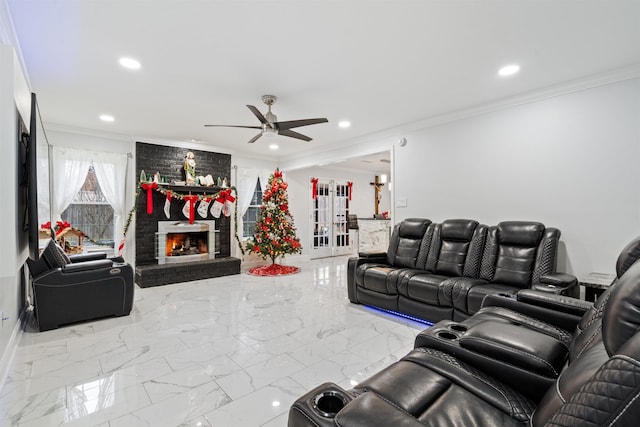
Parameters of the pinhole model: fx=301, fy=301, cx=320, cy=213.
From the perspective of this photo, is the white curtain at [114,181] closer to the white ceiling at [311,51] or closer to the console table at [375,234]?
the white ceiling at [311,51]

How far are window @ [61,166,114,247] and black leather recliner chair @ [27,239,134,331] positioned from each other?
189cm

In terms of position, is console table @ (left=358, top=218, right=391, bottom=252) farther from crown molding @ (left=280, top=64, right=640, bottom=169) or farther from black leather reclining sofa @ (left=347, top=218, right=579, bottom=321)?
black leather reclining sofa @ (left=347, top=218, right=579, bottom=321)

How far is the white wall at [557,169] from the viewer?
2977 millimetres

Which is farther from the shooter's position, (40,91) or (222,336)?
(40,91)

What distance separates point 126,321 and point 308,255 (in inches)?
188

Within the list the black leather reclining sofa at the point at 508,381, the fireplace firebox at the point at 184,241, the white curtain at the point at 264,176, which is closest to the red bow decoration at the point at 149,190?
the fireplace firebox at the point at 184,241

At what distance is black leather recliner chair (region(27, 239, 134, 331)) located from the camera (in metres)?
3.10

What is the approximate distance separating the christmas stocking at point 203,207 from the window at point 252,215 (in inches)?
37.9

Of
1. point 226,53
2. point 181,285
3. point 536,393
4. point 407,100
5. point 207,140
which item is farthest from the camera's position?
point 207,140

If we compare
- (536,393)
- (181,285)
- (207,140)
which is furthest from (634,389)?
(207,140)

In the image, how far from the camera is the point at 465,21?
7.21 feet

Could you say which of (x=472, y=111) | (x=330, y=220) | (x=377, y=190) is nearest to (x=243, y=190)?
(x=330, y=220)

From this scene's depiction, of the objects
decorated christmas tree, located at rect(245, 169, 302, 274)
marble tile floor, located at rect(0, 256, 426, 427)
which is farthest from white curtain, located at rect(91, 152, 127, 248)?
decorated christmas tree, located at rect(245, 169, 302, 274)

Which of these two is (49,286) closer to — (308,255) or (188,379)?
(188,379)
